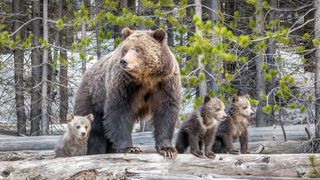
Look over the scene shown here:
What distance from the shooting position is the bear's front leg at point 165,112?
6609 millimetres

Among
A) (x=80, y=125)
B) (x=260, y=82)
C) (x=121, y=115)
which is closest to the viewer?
(x=121, y=115)

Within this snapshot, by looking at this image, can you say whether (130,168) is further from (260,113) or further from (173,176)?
(260,113)

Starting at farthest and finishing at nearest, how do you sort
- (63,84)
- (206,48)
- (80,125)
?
(63,84) → (206,48) → (80,125)

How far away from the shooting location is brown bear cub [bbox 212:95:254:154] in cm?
797

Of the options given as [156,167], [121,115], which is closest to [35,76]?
[121,115]

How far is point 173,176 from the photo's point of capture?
6.05 m

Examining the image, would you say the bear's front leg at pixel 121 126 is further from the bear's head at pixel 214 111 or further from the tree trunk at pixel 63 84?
the tree trunk at pixel 63 84

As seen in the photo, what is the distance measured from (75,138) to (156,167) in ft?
4.50

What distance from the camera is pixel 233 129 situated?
316 inches

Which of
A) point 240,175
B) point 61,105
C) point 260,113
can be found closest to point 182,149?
point 240,175

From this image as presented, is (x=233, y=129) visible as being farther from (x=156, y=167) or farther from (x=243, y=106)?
(x=156, y=167)

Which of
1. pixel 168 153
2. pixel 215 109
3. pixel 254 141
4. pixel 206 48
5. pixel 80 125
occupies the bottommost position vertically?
pixel 254 141

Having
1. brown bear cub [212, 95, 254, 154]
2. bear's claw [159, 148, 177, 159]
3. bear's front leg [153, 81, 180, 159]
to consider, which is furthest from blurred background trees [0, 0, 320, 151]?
bear's claw [159, 148, 177, 159]

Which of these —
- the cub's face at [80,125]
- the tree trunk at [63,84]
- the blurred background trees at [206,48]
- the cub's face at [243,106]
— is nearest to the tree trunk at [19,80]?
the blurred background trees at [206,48]
